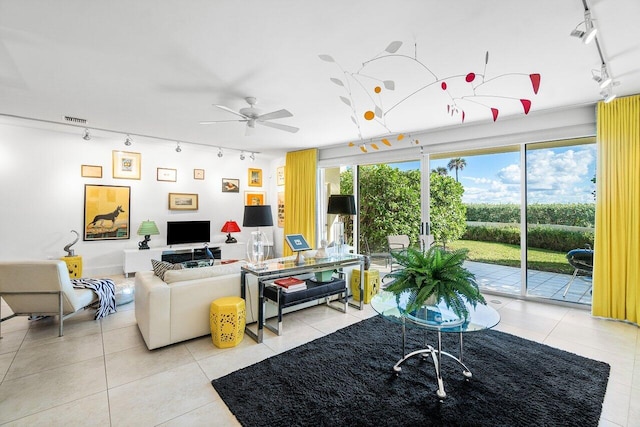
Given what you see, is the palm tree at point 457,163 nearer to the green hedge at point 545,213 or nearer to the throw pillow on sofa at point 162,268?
the green hedge at point 545,213

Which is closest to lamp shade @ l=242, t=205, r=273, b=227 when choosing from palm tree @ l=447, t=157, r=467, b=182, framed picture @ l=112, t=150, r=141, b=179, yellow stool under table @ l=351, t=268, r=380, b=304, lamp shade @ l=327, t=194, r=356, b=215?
lamp shade @ l=327, t=194, r=356, b=215

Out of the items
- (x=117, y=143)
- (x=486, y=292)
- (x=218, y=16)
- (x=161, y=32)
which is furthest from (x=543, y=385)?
(x=117, y=143)

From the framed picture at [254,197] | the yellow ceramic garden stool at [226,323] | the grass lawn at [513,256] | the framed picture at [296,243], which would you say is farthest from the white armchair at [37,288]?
the framed picture at [254,197]

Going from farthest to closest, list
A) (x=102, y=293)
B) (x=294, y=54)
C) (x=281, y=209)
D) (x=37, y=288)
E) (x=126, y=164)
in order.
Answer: (x=281, y=209), (x=126, y=164), (x=102, y=293), (x=37, y=288), (x=294, y=54)

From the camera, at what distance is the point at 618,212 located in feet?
10.9

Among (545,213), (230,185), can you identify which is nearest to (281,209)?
(230,185)

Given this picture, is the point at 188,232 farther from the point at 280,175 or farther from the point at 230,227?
the point at 280,175

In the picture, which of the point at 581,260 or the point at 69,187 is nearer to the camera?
the point at 581,260

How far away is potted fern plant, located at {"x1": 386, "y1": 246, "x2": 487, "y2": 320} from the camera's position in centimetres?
196

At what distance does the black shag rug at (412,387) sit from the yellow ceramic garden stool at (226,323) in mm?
466

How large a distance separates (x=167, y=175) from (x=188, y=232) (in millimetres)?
1276

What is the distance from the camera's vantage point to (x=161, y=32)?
213 centimetres

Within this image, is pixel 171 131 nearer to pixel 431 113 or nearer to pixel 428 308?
pixel 431 113

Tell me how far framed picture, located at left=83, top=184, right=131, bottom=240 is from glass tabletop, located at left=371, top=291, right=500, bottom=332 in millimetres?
5342
